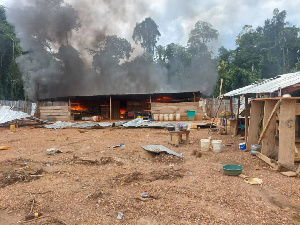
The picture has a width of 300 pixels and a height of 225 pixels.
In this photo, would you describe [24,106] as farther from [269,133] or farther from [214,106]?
[269,133]

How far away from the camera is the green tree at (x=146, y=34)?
4725cm

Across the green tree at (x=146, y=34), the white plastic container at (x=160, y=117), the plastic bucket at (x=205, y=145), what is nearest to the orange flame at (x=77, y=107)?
the white plastic container at (x=160, y=117)

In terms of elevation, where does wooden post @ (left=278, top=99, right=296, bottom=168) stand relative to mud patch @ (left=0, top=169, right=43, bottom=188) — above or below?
above

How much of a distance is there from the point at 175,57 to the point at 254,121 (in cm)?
3277

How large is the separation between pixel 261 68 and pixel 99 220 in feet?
105

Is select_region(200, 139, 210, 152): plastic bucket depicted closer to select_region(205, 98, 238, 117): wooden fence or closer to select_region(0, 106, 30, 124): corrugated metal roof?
select_region(0, 106, 30, 124): corrugated metal roof

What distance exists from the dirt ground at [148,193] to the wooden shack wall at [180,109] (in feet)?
41.7

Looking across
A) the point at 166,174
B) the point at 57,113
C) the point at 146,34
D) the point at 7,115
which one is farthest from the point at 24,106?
the point at 146,34

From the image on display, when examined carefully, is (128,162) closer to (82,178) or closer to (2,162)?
(82,178)

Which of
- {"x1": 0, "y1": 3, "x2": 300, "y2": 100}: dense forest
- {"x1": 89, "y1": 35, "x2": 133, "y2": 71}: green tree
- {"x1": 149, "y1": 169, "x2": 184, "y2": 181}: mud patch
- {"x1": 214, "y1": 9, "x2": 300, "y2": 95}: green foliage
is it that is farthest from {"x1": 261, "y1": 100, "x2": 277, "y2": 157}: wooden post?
{"x1": 89, "y1": 35, "x2": 133, "y2": 71}: green tree

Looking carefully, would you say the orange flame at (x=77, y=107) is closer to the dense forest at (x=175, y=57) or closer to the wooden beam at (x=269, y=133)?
the dense forest at (x=175, y=57)

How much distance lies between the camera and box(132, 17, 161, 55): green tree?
47250 millimetres

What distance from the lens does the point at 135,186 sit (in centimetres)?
421

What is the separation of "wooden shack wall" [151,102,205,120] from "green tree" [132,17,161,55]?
30.7m
